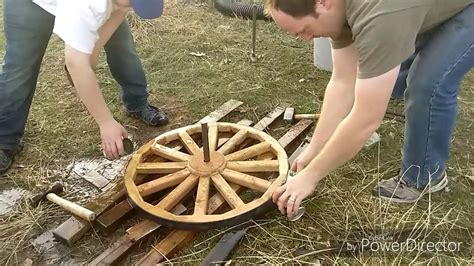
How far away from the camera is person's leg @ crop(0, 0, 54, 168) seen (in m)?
2.50

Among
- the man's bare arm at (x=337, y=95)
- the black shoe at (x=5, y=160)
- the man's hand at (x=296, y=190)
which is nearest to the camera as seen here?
the man's hand at (x=296, y=190)

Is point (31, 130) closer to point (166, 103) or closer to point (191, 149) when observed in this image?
point (166, 103)

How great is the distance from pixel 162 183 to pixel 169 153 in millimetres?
247

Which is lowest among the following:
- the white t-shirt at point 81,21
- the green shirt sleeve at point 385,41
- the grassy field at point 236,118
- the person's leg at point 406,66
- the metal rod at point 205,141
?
the grassy field at point 236,118

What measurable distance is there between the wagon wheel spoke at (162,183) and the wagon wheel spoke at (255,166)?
0.23 m

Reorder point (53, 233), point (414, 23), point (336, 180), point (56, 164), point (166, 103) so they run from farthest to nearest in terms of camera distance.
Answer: point (166, 103) < point (56, 164) < point (336, 180) < point (53, 233) < point (414, 23)

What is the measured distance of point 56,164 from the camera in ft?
9.27

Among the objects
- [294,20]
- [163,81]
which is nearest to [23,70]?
[163,81]

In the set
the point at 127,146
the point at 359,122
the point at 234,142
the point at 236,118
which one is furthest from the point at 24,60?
the point at 359,122

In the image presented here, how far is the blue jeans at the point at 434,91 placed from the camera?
6.69ft

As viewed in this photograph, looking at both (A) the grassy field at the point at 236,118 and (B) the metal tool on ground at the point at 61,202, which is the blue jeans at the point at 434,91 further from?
(B) the metal tool on ground at the point at 61,202

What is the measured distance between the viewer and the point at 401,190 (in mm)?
2438

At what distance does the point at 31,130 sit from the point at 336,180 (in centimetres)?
186

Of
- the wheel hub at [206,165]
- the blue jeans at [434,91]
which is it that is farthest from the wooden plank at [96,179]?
the blue jeans at [434,91]
